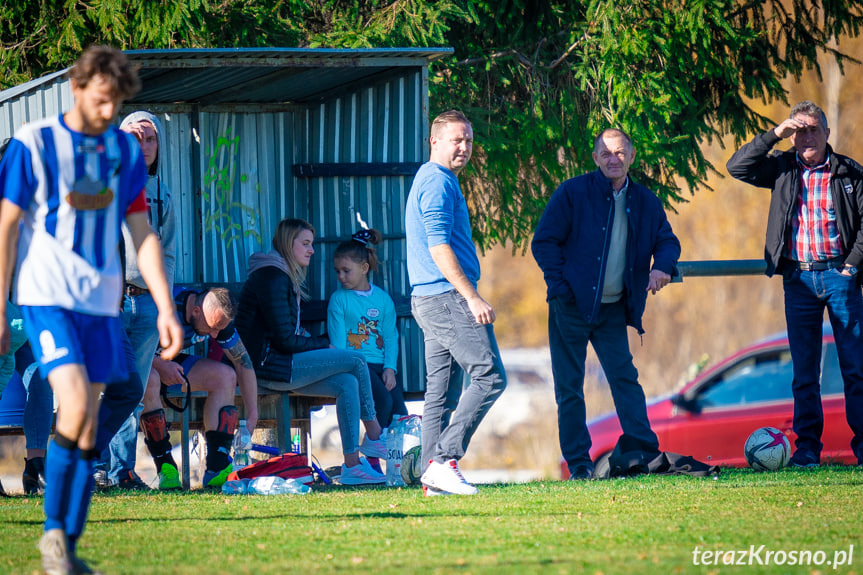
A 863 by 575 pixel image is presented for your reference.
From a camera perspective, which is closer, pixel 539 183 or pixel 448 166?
pixel 448 166

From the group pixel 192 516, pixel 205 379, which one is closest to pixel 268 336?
pixel 205 379

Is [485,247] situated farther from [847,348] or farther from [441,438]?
[441,438]

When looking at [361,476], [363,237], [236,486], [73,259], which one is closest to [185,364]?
[236,486]

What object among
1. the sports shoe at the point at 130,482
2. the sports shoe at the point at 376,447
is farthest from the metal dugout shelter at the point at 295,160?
the sports shoe at the point at 130,482

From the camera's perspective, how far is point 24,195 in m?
4.41

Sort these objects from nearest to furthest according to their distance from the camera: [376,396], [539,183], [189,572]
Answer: [189,572]
[376,396]
[539,183]

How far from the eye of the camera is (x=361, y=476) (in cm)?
801

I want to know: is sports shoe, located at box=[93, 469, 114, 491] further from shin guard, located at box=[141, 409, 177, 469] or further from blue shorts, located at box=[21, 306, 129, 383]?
blue shorts, located at box=[21, 306, 129, 383]

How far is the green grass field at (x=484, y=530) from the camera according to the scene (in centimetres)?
435

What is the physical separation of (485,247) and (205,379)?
6393 millimetres

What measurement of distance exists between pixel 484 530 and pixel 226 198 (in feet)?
18.6

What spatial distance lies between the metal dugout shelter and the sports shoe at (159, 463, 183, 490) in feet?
7.90

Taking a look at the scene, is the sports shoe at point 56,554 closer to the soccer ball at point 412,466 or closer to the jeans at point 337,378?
the soccer ball at point 412,466

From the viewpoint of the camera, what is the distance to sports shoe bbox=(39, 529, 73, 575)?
4.09 m
